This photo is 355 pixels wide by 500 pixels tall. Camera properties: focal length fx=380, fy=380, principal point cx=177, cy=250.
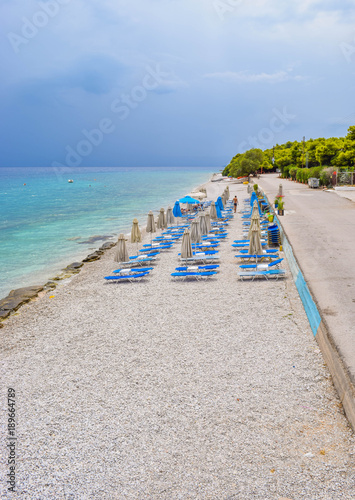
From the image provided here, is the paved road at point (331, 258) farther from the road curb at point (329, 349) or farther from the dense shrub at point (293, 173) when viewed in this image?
the dense shrub at point (293, 173)

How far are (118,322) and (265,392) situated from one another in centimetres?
473

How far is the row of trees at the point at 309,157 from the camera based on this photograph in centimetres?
3938

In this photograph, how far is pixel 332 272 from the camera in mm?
11453

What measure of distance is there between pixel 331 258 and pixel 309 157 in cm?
4916

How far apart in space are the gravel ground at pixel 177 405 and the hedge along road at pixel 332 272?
1.29ft

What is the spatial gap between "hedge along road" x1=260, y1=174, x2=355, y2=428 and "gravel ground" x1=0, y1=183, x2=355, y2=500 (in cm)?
39

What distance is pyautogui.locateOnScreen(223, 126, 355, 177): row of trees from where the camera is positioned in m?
39.4

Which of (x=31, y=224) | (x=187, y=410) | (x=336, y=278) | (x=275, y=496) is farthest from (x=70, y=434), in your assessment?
(x=31, y=224)

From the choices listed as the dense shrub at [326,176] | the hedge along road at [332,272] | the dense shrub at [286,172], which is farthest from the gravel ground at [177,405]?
the dense shrub at [286,172]

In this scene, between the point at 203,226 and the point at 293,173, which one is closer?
the point at 203,226

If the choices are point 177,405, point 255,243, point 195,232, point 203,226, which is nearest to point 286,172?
point 203,226

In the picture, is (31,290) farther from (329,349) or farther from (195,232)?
(329,349)

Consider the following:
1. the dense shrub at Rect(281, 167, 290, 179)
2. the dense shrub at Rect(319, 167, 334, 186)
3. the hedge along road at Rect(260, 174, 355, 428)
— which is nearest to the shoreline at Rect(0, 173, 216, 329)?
the hedge along road at Rect(260, 174, 355, 428)

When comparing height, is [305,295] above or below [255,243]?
below
